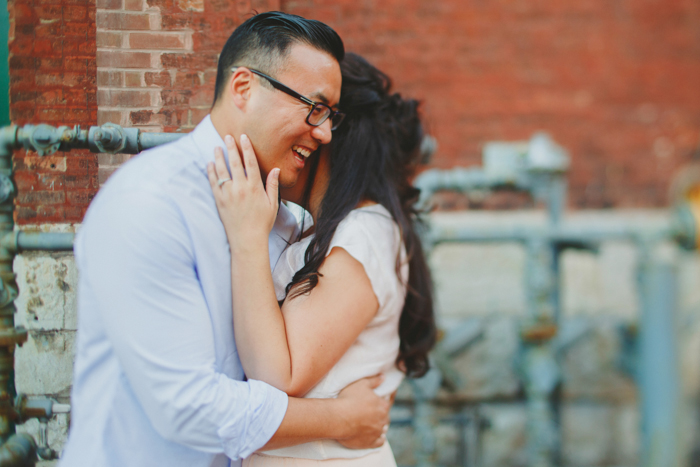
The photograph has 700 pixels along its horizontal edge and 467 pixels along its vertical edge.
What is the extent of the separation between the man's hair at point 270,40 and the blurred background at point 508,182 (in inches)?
9.5

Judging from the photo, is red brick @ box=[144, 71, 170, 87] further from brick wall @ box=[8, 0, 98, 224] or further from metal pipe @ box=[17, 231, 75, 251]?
metal pipe @ box=[17, 231, 75, 251]

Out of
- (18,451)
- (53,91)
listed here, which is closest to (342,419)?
(18,451)

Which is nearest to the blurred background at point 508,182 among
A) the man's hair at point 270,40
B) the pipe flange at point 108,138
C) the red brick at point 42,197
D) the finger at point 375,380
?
the red brick at point 42,197

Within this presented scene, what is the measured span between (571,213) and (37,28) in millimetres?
4163

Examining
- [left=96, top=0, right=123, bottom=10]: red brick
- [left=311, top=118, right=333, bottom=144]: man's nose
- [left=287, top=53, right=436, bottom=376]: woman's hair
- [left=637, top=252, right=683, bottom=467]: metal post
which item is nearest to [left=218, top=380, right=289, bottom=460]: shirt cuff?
[left=287, top=53, right=436, bottom=376]: woman's hair

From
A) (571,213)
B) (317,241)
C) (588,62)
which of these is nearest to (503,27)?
(588,62)

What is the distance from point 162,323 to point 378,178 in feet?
2.61

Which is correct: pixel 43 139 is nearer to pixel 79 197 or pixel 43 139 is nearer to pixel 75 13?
pixel 79 197

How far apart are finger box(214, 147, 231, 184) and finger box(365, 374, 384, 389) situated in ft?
2.19

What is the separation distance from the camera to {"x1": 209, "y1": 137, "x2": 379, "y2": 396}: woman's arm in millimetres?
1188

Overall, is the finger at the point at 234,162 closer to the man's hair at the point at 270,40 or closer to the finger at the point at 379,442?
the man's hair at the point at 270,40

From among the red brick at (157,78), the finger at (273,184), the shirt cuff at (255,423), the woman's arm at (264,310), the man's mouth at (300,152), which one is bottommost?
the shirt cuff at (255,423)

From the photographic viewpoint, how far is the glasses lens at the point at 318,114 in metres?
1.34

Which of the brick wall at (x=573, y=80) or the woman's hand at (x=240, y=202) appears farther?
the brick wall at (x=573, y=80)
